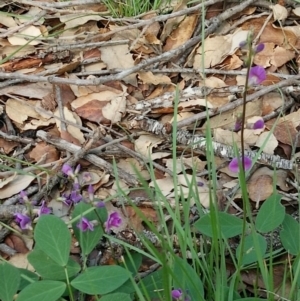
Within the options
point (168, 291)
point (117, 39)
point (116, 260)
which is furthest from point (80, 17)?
point (168, 291)

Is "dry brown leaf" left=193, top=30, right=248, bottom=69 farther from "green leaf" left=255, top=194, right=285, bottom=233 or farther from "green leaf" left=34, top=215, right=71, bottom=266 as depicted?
"green leaf" left=34, top=215, right=71, bottom=266

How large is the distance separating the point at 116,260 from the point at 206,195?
0.34m

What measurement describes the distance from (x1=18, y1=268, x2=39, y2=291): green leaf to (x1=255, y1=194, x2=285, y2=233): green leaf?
0.50 meters

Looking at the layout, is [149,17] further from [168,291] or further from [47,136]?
[168,291]

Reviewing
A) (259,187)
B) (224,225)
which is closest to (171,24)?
(259,187)

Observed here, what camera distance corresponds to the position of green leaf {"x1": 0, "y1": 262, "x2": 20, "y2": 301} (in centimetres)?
111

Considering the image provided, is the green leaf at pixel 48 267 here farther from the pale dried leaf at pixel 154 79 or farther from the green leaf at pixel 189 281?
the pale dried leaf at pixel 154 79

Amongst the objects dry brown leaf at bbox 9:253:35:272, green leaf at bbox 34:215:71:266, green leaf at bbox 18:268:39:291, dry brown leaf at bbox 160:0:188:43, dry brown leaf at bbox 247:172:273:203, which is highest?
dry brown leaf at bbox 160:0:188:43

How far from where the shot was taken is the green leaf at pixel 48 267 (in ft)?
3.76

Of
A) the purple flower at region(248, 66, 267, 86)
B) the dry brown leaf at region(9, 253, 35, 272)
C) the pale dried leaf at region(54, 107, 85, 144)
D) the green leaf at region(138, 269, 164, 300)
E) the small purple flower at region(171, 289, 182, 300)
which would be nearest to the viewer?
the purple flower at region(248, 66, 267, 86)

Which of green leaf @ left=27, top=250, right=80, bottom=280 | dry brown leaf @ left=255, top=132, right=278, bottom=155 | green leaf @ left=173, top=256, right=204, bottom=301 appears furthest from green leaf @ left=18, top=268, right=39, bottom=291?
dry brown leaf @ left=255, top=132, right=278, bottom=155

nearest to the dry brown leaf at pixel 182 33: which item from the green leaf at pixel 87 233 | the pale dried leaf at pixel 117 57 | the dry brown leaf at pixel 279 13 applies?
the pale dried leaf at pixel 117 57

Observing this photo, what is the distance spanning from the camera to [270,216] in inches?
46.9

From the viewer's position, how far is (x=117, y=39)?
187 centimetres
